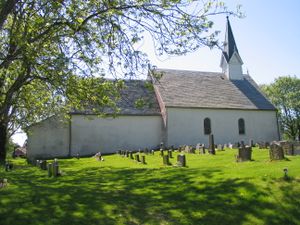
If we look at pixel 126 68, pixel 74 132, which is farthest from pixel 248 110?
pixel 126 68

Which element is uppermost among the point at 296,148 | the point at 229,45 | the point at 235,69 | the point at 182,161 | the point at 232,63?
the point at 229,45

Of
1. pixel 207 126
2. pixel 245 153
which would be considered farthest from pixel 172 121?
pixel 245 153

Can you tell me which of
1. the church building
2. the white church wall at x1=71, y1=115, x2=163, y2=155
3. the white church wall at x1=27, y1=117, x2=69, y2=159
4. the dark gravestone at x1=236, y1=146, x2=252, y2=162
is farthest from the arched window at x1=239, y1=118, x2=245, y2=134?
the dark gravestone at x1=236, y1=146, x2=252, y2=162

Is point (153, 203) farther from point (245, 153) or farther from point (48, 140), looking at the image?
point (48, 140)

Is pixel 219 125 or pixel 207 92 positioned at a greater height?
pixel 207 92

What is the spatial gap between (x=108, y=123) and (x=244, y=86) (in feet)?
54.5

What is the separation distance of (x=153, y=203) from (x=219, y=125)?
26.6 m

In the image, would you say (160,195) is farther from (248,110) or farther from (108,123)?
(248,110)

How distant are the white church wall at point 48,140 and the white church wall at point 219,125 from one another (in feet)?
31.1

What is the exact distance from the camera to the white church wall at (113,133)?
3092 cm

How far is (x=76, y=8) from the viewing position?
11828 millimetres

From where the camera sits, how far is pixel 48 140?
30.5 m

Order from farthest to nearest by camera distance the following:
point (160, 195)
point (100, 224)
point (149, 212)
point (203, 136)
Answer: point (203, 136), point (160, 195), point (149, 212), point (100, 224)

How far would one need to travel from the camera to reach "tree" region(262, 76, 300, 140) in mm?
57844
